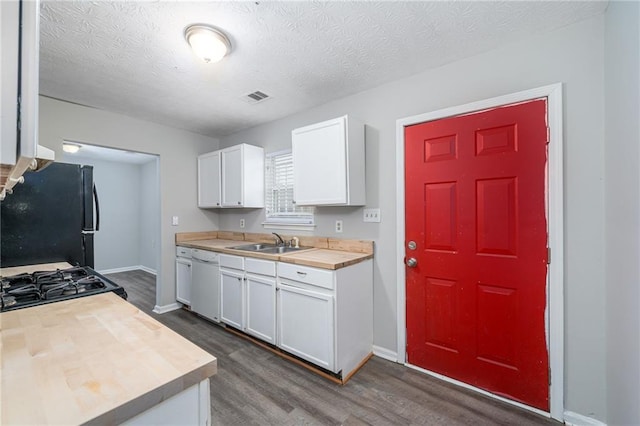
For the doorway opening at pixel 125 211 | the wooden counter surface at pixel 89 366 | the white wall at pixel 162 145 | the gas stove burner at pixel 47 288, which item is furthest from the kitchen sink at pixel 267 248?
the doorway opening at pixel 125 211

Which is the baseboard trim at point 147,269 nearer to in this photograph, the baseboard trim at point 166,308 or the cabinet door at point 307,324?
the baseboard trim at point 166,308

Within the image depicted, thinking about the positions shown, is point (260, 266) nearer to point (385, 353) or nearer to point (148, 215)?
point (385, 353)

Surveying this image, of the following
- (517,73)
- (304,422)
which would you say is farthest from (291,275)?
(517,73)

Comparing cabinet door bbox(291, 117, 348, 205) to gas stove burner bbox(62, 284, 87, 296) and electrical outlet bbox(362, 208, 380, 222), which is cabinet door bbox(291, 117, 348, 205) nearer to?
electrical outlet bbox(362, 208, 380, 222)

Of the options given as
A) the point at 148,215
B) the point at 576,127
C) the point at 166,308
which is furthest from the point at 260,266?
the point at 148,215

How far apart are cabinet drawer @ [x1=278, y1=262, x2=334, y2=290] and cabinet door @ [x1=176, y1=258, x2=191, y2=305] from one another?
67.3 inches

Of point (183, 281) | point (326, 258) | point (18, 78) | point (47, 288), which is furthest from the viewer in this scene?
point (183, 281)

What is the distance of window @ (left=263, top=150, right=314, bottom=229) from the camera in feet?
10.3

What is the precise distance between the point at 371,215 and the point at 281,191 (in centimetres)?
131

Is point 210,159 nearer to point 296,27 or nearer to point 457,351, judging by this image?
point 296,27

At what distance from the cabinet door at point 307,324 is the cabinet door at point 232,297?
549mm

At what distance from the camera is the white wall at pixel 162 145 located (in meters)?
2.73

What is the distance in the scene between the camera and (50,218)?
2078 millimetres

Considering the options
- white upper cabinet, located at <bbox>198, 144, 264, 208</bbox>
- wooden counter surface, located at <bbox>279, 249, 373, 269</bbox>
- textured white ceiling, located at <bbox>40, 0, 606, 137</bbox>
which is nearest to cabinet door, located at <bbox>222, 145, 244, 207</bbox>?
white upper cabinet, located at <bbox>198, 144, 264, 208</bbox>
